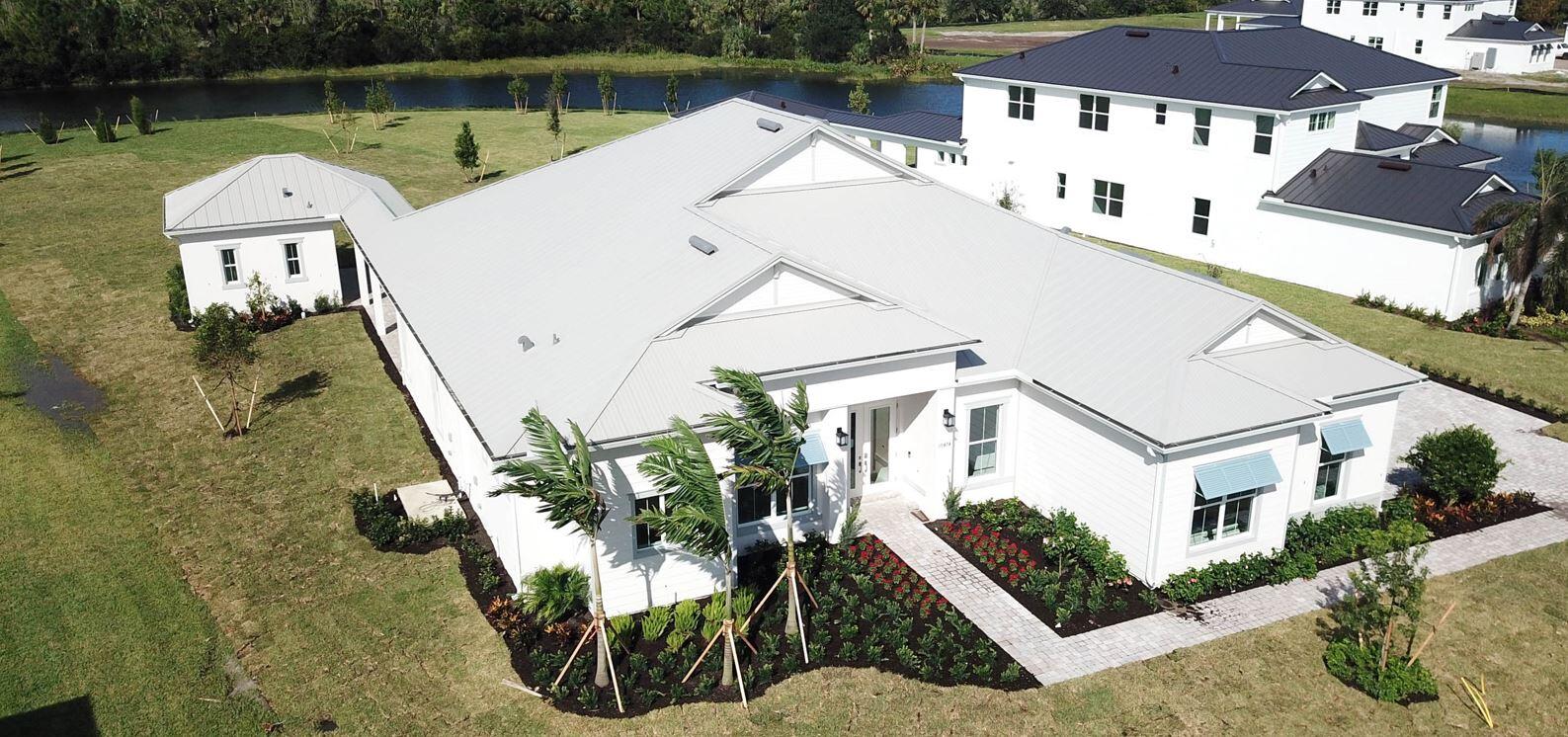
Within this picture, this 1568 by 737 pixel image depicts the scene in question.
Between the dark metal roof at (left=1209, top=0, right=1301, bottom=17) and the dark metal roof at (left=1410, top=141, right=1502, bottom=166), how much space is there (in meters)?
22.0

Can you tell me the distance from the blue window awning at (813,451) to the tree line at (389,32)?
78.0 meters

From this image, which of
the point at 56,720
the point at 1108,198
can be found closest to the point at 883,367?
the point at 56,720

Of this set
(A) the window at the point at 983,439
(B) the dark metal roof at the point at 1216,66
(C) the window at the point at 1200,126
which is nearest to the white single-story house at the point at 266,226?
(A) the window at the point at 983,439

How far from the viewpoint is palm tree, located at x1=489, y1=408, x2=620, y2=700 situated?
15000 mm

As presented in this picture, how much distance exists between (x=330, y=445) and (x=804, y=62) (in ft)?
247

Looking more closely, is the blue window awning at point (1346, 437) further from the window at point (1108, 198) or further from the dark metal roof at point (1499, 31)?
the dark metal roof at point (1499, 31)

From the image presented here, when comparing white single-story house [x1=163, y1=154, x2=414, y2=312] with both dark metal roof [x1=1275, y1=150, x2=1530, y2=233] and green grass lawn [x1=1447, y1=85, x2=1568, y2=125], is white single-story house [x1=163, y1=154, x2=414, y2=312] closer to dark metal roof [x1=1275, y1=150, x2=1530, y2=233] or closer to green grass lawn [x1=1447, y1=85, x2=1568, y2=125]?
dark metal roof [x1=1275, y1=150, x2=1530, y2=233]

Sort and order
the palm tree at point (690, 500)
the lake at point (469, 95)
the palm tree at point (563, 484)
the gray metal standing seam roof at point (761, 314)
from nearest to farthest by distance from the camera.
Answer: the palm tree at point (563, 484)
the palm tree at point (690, 500)
the gray metal standing seam roof at point (761, 314)
the lake at point (469, 95)

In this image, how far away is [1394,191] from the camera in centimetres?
3238

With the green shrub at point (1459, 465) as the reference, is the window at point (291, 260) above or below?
above

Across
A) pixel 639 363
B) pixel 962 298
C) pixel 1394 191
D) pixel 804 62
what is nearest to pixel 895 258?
pixel 962 298

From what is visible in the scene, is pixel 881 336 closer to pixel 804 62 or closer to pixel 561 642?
pixel 561 642

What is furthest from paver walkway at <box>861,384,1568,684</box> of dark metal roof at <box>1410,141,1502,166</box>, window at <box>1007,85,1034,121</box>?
window at <box>1007,85,1034,121</box>

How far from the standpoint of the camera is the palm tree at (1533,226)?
28984 millimetres
